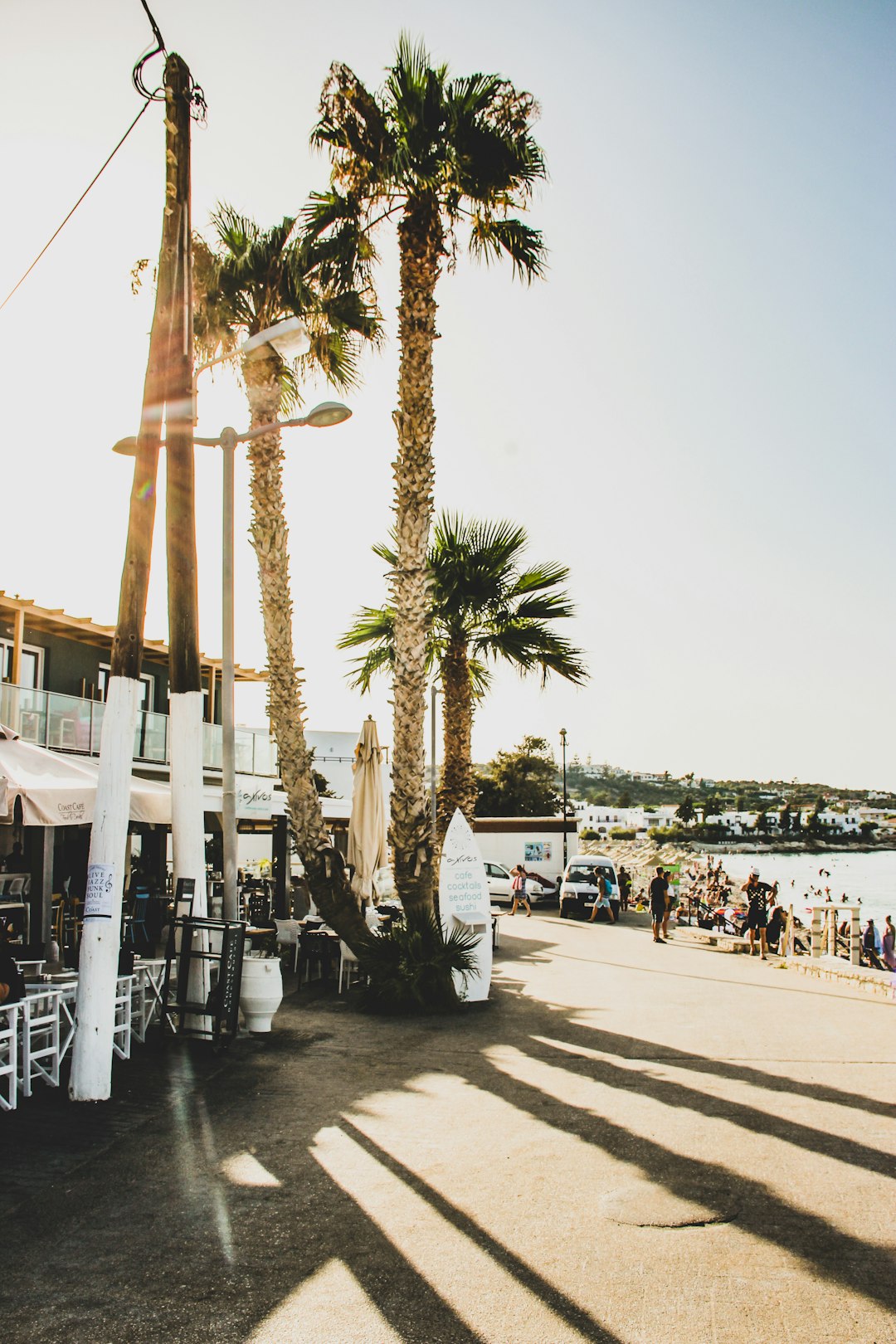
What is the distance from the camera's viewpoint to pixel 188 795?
29.7ft

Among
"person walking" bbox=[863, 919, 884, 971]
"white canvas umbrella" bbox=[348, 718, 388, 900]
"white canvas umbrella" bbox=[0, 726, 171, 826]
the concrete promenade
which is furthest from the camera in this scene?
"person walking" bbox=[863, 919, 884, 971]

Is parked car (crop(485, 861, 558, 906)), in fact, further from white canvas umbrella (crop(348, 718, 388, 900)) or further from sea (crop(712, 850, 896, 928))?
sea (crop(712, 850, 896, 928))

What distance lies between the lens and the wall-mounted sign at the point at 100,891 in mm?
7277

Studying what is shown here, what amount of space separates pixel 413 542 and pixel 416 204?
4440mm

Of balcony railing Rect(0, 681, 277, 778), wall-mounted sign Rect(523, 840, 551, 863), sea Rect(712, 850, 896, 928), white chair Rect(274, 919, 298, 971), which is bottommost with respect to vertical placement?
sea Rect(712, 850, 896, 928)

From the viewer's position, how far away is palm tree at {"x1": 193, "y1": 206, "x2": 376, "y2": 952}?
12.4m

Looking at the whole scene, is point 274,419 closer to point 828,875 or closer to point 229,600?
point 229,600

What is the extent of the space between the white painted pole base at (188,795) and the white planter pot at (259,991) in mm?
421

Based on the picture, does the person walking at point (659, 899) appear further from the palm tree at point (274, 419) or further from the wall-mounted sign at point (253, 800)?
the palm tree at point (274, 419)

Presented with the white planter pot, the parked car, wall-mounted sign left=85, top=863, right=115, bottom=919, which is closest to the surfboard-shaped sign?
the white planter pot

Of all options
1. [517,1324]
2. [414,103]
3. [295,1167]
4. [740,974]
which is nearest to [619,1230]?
[517,1324]

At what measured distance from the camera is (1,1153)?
5.80 m

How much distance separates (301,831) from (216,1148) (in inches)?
255

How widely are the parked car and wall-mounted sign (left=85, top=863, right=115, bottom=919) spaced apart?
2205 cm
